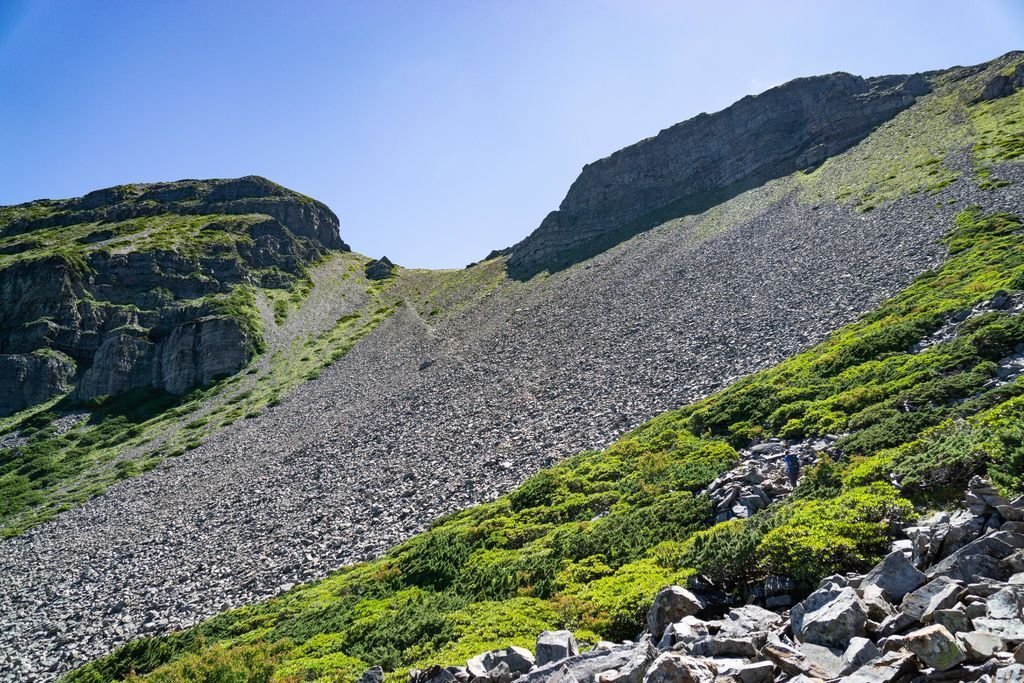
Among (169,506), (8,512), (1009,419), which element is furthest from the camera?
(8,512)

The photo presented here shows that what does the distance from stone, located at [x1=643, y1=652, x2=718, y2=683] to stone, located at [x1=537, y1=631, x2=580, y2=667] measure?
231cm

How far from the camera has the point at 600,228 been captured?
282 ft

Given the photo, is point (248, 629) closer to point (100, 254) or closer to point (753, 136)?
point (753, 136)

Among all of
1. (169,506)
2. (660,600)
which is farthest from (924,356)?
(169,506)

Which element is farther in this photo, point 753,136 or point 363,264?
point 363,264

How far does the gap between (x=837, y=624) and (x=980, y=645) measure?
1770mm

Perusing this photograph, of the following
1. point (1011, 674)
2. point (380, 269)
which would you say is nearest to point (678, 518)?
point (1011, 674)

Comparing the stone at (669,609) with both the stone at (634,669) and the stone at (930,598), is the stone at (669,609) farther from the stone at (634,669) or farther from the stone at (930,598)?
the stone at (930,598)

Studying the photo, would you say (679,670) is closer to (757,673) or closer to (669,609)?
(757,673)

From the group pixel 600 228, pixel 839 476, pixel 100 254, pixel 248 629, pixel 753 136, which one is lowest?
pixel 248 629

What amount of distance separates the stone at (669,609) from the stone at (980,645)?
4446 mm

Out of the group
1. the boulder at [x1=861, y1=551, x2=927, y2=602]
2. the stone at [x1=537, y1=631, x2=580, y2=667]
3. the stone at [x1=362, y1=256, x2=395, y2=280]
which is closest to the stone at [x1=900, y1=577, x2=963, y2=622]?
the boulder at [x1=861, y1=551, x2=927, y2=602]

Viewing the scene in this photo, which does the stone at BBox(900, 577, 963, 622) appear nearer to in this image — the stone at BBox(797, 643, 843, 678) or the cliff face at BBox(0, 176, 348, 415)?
the stone at BBox(797, 643, 843, 678)

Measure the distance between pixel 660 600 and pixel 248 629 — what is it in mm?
14670
